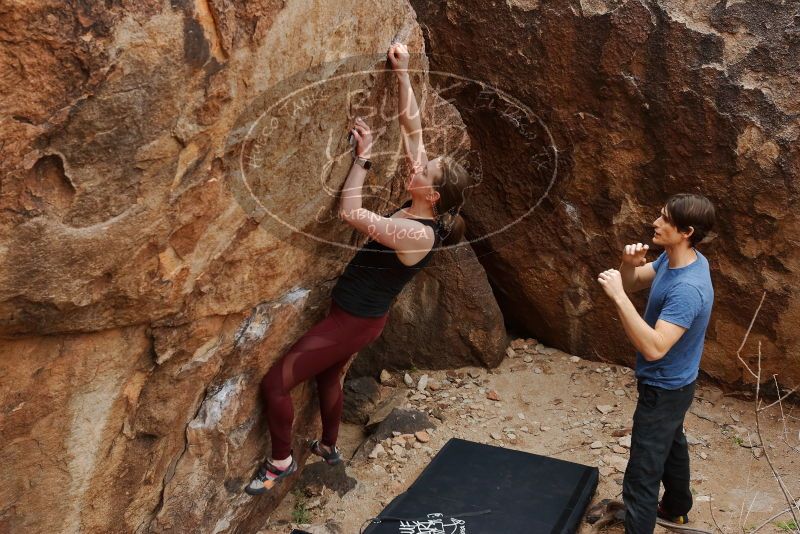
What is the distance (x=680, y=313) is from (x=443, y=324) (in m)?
2.29

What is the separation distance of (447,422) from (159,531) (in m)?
1.91

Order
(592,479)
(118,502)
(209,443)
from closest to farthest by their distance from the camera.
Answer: (118,502), (209,443), (592,479)

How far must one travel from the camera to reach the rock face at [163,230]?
218cm

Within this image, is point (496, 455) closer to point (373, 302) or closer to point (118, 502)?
point (373, 302)

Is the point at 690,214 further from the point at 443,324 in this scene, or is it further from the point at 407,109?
the point at 443,324

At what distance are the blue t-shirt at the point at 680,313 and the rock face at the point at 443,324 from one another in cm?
188

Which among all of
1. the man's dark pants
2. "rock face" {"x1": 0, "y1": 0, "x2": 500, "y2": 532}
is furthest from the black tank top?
the man's dark pants

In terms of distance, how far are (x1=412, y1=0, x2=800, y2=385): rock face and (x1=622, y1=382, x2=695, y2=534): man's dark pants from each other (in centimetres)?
151

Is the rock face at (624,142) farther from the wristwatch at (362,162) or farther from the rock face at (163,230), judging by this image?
the wristwatch at (362,162)

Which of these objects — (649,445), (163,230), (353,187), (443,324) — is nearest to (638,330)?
(649,445)

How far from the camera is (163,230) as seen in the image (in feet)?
8.35

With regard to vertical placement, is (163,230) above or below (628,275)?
above

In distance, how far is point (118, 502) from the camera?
289 centimetres

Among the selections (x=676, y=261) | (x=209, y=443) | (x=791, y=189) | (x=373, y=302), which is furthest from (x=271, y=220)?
(x=791, y=189)
